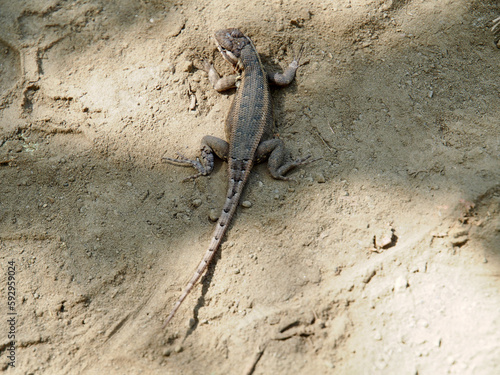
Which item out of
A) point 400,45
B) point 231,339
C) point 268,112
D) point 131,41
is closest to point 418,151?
point 400,45

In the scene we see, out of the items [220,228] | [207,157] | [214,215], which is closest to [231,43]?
[207,157]

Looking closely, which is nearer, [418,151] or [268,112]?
[418,151]

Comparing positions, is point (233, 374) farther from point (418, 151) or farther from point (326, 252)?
point (418, 151)

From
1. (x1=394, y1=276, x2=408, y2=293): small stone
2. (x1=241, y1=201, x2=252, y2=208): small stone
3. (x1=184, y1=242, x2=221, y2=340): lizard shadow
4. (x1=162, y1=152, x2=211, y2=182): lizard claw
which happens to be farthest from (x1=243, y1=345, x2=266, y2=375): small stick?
(x1=162, y1=152, x2=211, y2=182): lizard claw

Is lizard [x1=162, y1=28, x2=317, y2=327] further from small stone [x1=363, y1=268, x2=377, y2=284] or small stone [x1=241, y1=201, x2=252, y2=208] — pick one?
small stone [x1=363, y1=268, x2=377, y2=284]

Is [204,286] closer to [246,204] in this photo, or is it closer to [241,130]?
[246,204]

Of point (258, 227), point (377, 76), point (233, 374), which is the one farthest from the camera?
point (377, 76)
